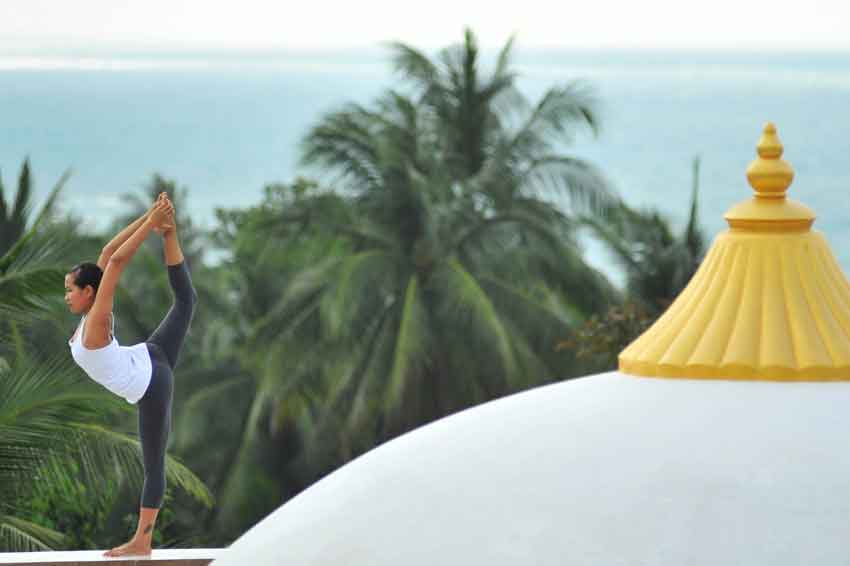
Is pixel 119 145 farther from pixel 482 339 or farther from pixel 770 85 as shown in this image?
pixel 482 339

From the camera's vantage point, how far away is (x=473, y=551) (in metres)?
7.03

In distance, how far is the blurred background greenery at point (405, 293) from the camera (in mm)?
29188

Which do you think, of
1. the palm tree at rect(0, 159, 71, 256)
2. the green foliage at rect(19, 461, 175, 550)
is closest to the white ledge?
the palm tree at rect(0, 159, 71, 256)

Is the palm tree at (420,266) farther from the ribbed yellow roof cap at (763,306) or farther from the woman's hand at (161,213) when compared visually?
the ribbed yellow roof cap at (763,306)

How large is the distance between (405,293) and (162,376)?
18379 millimetres

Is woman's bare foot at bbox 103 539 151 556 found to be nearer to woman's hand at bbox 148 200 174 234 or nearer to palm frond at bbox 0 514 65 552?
woman's hand at bbox 148 200 174 234

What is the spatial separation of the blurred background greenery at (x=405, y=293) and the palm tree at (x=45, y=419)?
7.35 meters

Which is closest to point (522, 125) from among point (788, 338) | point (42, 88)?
point (788, 338)

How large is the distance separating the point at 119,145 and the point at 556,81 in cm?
4293

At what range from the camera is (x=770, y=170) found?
28.1 ft

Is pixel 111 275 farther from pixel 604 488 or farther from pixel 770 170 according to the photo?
pixel 604 488

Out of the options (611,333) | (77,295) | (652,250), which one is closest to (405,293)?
(611,333)

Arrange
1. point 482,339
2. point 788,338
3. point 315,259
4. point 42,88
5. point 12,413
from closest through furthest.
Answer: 1. point 788,338
2. point 12,413
3. point 482,339
4. point 315,259
5. point 42,88

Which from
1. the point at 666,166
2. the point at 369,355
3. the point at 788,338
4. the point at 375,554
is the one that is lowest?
the point at 666,166
